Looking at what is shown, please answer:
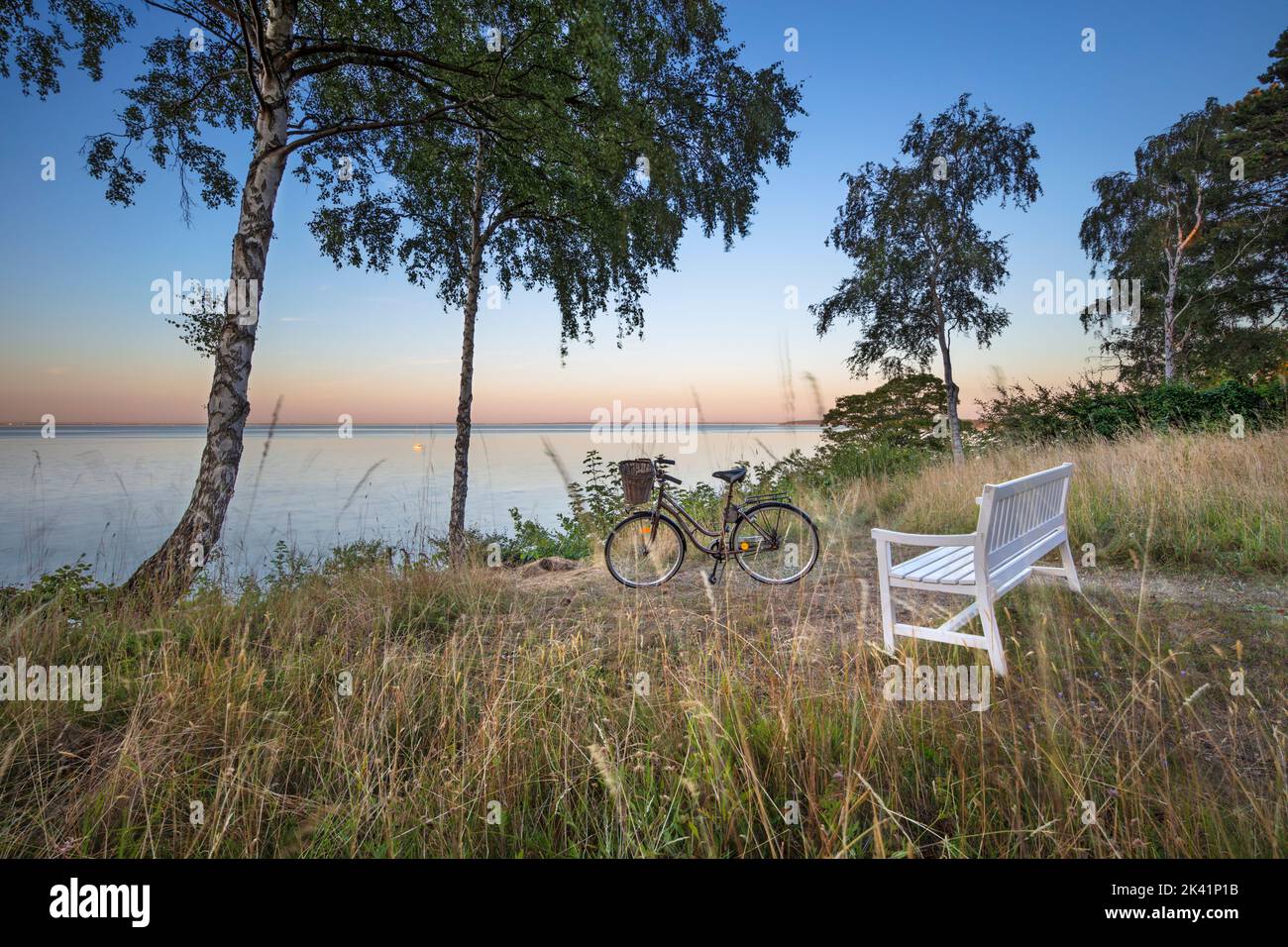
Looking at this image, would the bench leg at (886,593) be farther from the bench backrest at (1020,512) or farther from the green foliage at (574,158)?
the green foliage at (574,158)

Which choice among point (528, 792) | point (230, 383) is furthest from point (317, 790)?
point (230, 383)

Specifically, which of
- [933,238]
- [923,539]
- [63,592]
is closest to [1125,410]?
[933,238]

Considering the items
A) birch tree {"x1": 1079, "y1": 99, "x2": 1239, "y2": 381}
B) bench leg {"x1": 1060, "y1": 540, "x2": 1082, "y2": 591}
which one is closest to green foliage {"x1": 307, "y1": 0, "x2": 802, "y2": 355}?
bench leg {"x1": 1060, "y1": 540, "x2": 1082, "y2": 591}

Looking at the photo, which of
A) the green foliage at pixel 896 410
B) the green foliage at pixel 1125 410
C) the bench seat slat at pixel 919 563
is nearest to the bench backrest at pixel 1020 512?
the bench seat slat at pixel 919 563

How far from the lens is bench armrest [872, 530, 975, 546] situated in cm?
297

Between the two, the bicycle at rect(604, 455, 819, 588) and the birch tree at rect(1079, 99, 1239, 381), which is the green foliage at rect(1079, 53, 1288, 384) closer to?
the birch tree at rect(1079, 99, 1239, 381)

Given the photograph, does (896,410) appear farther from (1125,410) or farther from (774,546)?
(774,546)

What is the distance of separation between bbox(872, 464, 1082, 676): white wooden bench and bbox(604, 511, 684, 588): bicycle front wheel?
242 cm

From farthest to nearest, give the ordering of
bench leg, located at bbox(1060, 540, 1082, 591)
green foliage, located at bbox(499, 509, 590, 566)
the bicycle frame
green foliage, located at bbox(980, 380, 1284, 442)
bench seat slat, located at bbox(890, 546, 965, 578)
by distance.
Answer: green foliage, located at bbox(980, 380, 1284, 442) < green foliage, located at bbox(499, 509, 590, 566) < the bicycle frame < bench leg, located at bbox(1060, 540, 1082, 591) < bench seat slat, located at bbox(890, 546, 965, 578)

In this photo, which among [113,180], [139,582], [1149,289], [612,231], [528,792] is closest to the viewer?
[528,792]
